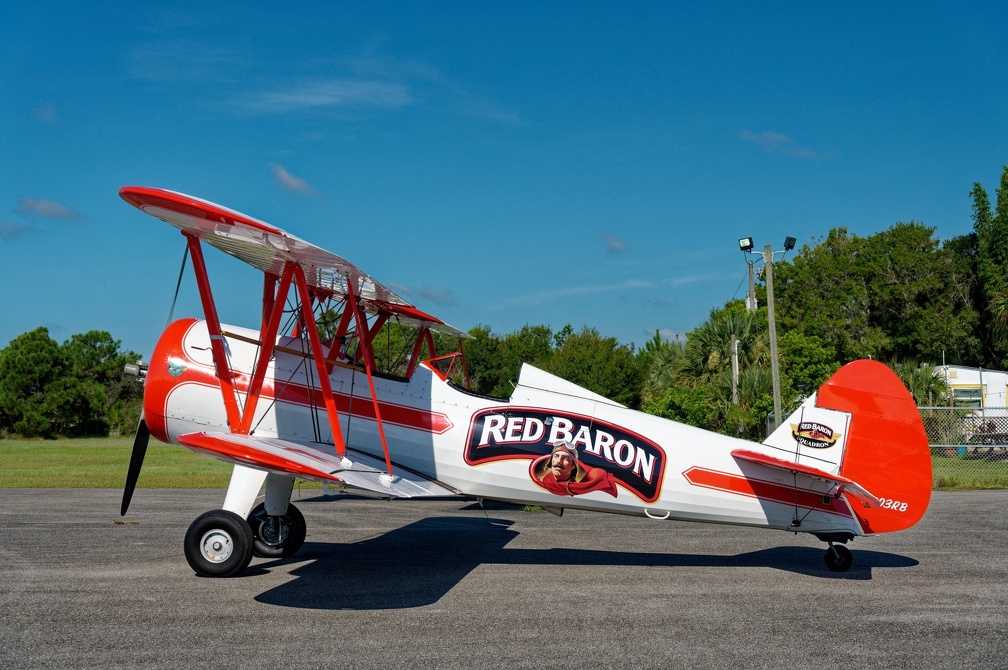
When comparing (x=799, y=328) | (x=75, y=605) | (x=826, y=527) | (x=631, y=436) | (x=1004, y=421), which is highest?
(x=799, y=328)

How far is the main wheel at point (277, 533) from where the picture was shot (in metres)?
9.69

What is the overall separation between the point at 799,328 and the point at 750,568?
1557 inches

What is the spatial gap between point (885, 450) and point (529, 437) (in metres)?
3.93

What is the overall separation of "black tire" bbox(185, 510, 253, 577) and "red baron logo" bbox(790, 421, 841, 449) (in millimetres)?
6177

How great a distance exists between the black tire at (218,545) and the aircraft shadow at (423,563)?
45 centimetres

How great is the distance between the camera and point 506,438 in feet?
30.2

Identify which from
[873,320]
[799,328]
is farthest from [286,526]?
[873,320]

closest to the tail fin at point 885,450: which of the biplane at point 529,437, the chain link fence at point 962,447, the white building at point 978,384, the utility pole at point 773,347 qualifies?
the biplane at point 529,437

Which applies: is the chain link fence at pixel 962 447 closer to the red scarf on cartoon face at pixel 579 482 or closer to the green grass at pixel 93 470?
the red scarf on cartoon face at pixel 579 482

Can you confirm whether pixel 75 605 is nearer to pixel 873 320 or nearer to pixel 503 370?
pixel 503 370

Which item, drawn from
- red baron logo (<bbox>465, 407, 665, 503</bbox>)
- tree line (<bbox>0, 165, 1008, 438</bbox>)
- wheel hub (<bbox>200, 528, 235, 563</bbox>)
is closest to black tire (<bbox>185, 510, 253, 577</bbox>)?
wheel hub (<bbox>200, 528, 235, 563</bbox>)

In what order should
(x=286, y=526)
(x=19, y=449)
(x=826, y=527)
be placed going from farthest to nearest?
(x=19, y=449) < (x=286, y=526) < (x=826, y=527)

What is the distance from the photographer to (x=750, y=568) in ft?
30.8

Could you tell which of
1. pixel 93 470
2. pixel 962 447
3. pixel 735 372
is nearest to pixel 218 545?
pixel 93 470
